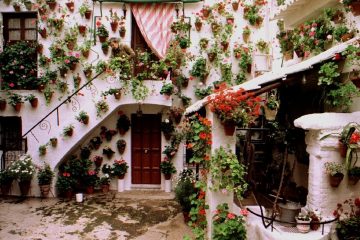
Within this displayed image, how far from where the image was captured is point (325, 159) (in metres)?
5.21

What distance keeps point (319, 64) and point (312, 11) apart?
8.21 feet

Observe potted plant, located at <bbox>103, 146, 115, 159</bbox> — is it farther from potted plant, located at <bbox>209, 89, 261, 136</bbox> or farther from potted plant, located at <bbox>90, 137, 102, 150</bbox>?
potted plant, located at <bbox>209, 89, 261, 136</bbox>

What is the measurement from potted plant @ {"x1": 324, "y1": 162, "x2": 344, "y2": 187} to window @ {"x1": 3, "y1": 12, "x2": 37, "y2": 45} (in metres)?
10.1

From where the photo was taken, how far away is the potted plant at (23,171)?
390 inches

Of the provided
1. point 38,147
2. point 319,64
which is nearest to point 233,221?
point 319,64

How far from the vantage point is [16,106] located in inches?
412

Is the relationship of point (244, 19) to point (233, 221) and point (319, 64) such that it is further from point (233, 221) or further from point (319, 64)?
point (233, 221)

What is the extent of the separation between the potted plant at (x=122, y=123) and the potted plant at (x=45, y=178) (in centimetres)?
254

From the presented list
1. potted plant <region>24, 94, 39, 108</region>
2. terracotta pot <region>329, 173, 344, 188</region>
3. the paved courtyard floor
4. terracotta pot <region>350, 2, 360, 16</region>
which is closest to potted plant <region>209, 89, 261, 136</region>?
terracotta pot <region>329, 173, 344, 188</region>

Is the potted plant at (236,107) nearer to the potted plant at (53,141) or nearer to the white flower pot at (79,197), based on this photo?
the white flower pot at (79,197)

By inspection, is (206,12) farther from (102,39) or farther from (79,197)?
(79,197)

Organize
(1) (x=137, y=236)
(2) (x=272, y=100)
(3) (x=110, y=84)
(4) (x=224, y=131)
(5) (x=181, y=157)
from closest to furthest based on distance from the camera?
(4) (x=224, y=131) → (2) (x=272, y=100) → (1) (x=137, y=236) → (3) (x=110, y=84) → (5) (x=181, y=157)

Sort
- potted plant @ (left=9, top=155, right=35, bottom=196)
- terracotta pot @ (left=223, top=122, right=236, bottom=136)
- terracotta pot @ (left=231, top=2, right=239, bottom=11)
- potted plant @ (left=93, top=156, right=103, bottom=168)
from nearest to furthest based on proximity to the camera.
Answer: terracotta pot @ (left=223, top=122, right=236, bottom=136) → potted plant @ (left=9, top=155, right=35, bottom=196) → terracotta pot @ (left=231, top=2, right=239, bottom=11) → potted plant @ (left=93, top=156, right=103, bottom=168)

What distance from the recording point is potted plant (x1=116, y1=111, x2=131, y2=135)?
11.0 m
